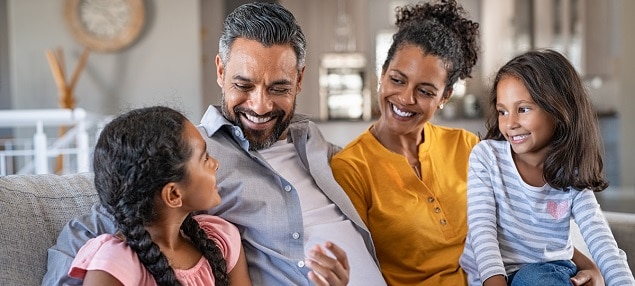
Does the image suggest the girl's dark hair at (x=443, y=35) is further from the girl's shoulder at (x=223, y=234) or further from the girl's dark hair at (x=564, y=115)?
the girl's shoulder at (x=223, y=234)

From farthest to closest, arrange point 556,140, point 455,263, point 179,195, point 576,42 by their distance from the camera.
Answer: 1. point 576,42
2. point 455,263
3. point 556,140
4. point 179,195

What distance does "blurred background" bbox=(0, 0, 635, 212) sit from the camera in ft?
22.2

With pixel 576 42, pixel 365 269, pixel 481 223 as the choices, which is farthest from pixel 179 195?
pixel 576 42

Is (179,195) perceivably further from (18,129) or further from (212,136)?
(18,129)

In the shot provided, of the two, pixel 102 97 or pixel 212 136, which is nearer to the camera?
pixel 212 136

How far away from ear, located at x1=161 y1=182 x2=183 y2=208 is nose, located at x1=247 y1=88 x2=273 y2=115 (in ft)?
1.31

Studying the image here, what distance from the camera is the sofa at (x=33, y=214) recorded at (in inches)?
63.6

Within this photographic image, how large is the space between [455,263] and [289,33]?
2.54ft

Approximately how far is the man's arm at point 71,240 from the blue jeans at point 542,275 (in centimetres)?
95

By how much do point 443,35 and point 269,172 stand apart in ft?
2.43

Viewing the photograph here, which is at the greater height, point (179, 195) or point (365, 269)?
point (179, 195)

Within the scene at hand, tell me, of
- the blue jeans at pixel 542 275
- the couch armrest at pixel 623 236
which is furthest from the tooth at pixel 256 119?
the couch armrest at pixel 623 236

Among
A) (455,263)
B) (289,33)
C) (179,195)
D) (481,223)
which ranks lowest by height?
(455,263)

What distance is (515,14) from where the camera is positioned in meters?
8.45
